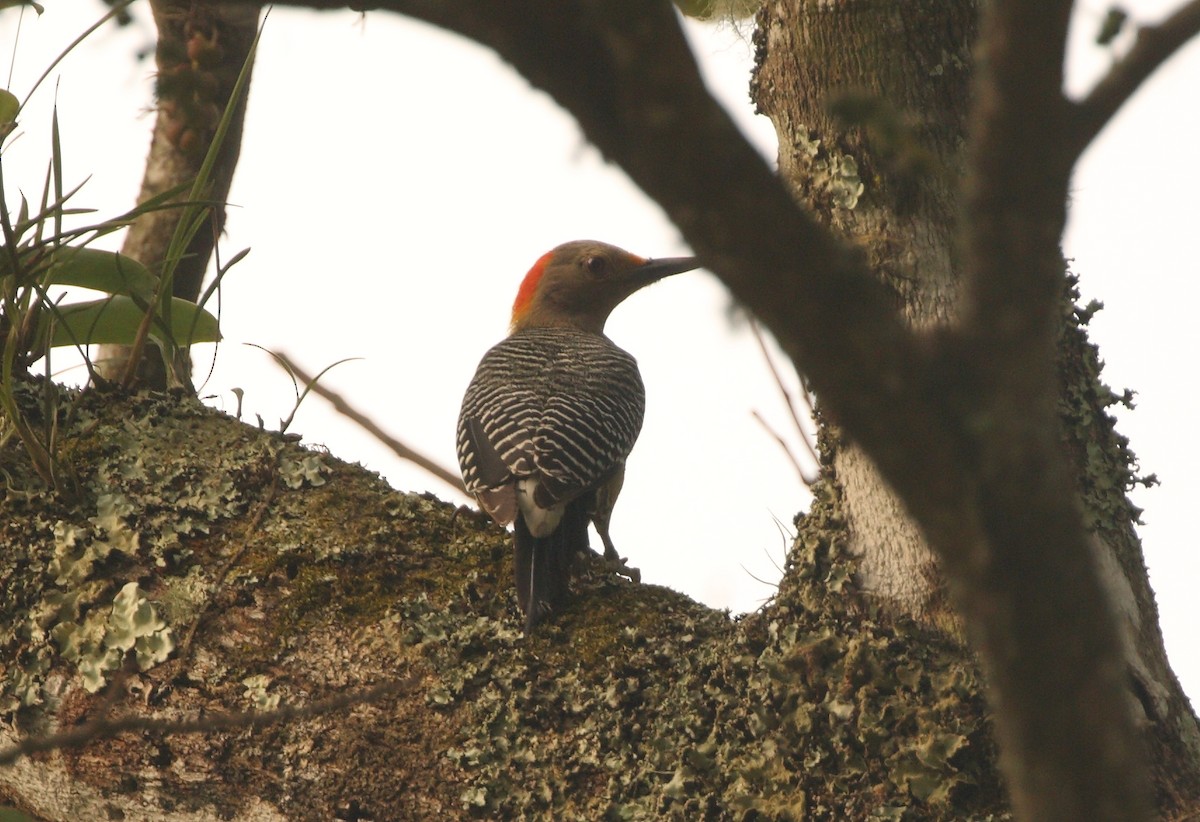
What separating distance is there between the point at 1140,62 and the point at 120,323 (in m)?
2.94

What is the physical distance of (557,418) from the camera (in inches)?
175

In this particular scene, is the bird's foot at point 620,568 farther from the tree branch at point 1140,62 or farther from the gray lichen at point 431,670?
the tree branch at point 1140,62

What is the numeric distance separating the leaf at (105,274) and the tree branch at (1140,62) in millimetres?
2746

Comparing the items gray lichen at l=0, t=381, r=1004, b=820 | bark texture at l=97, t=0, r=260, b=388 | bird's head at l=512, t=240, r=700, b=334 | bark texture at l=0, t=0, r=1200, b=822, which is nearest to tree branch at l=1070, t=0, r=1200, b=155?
bark texture at l=0, t=0, r=1200, b=822

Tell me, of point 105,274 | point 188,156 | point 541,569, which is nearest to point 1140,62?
point 541,569

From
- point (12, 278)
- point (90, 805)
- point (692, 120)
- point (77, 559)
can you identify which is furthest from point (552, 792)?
point (12, 278)

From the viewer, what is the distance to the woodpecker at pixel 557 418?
135 inches

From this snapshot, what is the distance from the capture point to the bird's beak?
6.34 metres

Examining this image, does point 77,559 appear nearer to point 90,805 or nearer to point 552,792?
point 90,805

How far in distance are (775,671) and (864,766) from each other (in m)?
0.24

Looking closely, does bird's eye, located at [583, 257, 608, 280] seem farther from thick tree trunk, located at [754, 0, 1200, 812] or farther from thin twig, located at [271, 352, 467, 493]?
thick tree trunk, located at [754, 0, 1200, 812]

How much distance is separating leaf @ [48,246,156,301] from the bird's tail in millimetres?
1205

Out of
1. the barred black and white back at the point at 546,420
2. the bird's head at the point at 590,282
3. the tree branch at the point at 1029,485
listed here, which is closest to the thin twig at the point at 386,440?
the barred black and white back at the point at 546,420

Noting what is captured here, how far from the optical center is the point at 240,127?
15.0 ft
